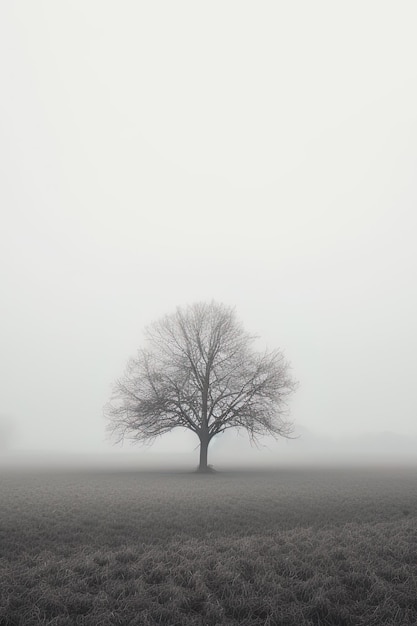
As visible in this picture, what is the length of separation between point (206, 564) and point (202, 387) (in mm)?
27022

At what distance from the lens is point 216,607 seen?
7285mm

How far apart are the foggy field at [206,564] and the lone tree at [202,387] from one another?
18.7 m

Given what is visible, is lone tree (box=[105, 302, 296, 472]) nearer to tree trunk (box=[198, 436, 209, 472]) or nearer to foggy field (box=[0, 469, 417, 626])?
tree trunk (box=[198, 436, 209, 472])

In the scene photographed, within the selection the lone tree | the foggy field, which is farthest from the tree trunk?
the foggy field

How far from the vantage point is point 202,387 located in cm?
3612

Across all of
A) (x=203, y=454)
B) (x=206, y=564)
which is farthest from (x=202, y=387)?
(x=206, y=564)

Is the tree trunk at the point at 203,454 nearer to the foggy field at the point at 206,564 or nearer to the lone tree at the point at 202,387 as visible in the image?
the lone tree at the point at 202,387

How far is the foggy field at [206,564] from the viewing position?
7.20 meters

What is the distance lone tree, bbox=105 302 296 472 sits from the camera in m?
34.8

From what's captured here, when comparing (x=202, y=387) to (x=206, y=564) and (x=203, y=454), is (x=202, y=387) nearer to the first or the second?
(x=203, y=454)

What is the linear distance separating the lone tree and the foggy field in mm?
18700

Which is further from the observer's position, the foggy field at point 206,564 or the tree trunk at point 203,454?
the tree trunk at point 203,454

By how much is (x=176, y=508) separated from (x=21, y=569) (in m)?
7.67

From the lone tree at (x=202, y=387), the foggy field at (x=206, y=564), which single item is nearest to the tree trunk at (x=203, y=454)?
the lone tree at (x=202, y=387)
